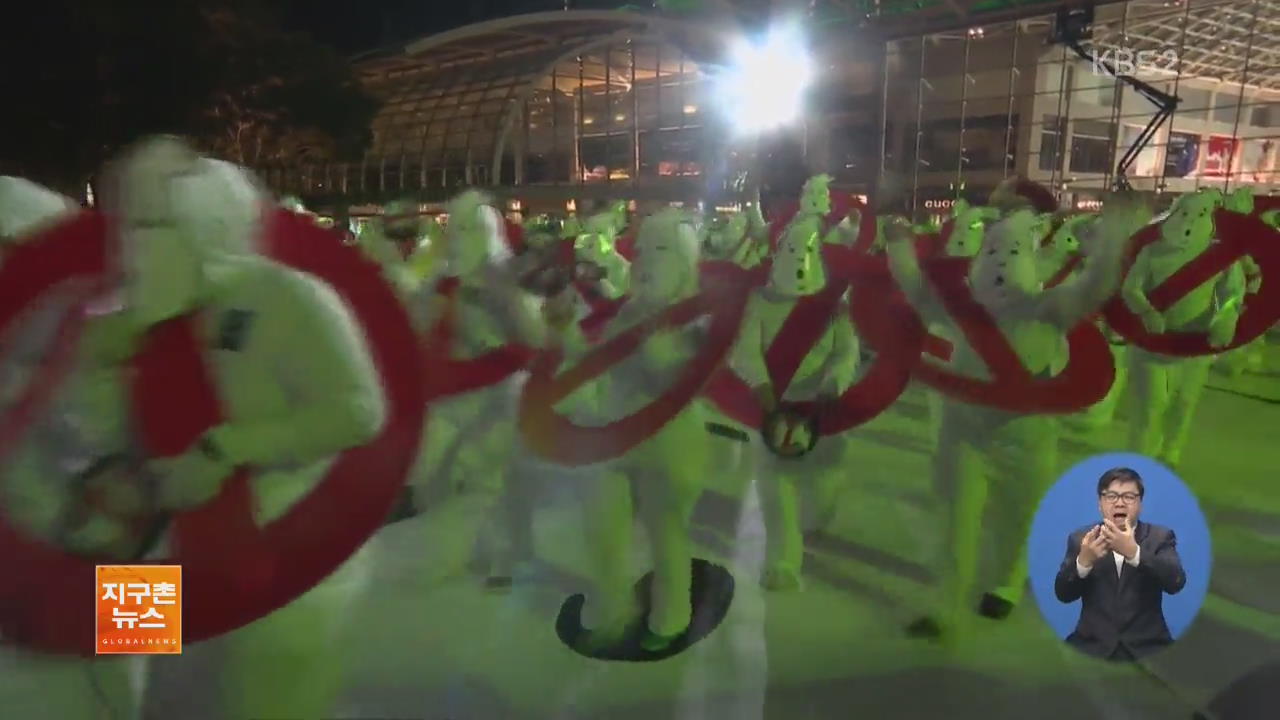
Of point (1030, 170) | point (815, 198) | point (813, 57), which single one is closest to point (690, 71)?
point (813, 57)

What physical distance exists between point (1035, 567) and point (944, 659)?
1.95ft

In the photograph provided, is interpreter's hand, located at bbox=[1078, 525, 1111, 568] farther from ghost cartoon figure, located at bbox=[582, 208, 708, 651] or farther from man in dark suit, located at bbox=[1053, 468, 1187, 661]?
ghost cartoon figure, located at bbox=[582, 208, 708, 651]

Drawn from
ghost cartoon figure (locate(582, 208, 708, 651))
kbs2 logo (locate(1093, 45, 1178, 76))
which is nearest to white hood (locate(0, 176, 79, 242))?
ghost cartoon figure (locate(582, 208, 708, 651))

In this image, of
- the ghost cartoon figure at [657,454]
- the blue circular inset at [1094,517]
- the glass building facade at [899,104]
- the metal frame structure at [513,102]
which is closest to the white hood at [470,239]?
the metal frame structure at [513,102]

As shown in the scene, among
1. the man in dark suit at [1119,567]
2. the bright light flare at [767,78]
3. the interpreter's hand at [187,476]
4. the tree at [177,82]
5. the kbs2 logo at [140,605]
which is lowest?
the man in dark suit at [1119,567]

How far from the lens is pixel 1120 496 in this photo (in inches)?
82.8

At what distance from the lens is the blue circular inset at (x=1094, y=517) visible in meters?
2.12

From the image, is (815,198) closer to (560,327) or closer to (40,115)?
(560,327)

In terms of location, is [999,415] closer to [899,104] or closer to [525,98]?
[525,98]

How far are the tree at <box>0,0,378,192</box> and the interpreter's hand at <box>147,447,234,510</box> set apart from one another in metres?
2.14

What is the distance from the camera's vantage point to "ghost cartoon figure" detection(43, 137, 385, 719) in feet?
4.54

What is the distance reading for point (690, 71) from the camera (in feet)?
45.7

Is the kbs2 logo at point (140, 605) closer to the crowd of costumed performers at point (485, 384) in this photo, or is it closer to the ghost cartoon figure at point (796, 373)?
the crowd of costumed performers at point (485, 384)

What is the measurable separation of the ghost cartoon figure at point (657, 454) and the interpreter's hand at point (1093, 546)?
→ 101 cm
